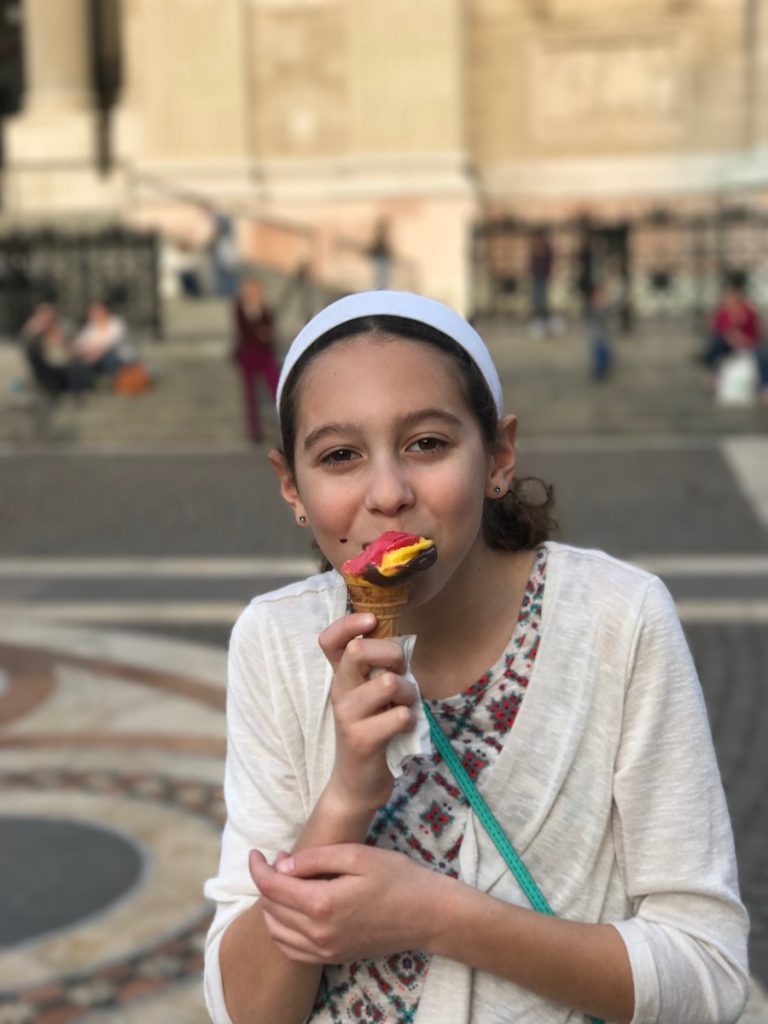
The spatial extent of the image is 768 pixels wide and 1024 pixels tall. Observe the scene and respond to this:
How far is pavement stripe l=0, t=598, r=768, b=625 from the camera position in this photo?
815cm

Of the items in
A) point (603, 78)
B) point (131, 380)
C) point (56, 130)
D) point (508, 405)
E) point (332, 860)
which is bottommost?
point (508, 405)

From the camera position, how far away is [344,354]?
193 cm

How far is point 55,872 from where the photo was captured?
4.91 meters

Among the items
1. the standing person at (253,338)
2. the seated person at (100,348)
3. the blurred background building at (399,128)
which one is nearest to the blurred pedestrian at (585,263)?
the blurred background building at (399,128)

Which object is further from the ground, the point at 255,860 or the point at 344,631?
the point at 344,631

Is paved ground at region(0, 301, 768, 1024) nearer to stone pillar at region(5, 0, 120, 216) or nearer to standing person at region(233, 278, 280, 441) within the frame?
standing person at region(233, 278, 280, 441)

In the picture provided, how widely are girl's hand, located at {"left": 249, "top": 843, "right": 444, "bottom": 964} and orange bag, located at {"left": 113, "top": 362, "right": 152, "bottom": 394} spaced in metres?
16.1

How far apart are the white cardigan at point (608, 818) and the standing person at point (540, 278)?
1892 cm

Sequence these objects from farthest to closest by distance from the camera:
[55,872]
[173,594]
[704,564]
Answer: [704,564], [173,594], [55,872]

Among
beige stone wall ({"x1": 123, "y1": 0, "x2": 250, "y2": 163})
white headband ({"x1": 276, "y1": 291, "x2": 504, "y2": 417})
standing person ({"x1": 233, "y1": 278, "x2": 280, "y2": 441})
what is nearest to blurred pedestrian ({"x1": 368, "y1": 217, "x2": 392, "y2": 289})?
beige stone wall ({"x1": 123, "y1": 0, "x2": 250, "y2": 163})

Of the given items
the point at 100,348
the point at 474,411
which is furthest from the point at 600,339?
the point at 474,411

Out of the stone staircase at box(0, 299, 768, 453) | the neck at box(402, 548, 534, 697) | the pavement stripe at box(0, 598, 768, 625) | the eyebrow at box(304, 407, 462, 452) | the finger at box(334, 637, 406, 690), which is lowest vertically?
the stone staircase at box(0, 299, 768, 453)

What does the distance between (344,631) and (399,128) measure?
24.2m

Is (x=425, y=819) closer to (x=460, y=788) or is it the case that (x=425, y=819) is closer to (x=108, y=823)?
(x=460, y=788)
